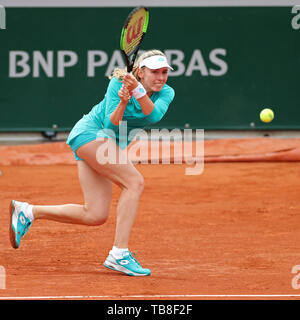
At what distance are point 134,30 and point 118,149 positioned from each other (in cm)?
77

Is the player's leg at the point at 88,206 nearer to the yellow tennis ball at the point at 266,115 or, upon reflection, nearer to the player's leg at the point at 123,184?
the player's leg at the point at 123,184

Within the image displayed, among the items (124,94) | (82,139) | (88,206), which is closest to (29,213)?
(88,206)

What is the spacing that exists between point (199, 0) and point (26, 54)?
2.85 meters

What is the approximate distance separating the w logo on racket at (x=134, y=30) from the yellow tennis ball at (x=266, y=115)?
6.82 meters

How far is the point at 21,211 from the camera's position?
196 inches

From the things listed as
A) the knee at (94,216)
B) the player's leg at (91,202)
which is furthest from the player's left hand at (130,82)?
the knee at (94,216)

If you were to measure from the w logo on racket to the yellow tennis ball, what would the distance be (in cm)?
682

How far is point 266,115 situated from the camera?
37.2 ft

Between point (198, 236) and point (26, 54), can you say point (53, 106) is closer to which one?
point (26, 54)

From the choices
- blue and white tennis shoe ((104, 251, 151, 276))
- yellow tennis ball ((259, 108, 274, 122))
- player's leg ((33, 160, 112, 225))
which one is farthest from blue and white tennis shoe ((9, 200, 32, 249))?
yellow tennis ball ((259, 108, 274, 122))

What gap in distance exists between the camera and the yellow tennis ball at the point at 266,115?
11.4m

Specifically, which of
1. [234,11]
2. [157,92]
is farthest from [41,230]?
[234,11]

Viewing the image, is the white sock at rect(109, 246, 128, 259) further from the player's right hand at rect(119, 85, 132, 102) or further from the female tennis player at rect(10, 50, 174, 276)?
the player's right hand at rect(119, 85, 132, 102)

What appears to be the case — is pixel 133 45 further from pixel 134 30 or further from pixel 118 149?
pixel 118 149
